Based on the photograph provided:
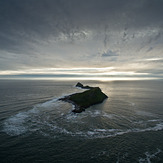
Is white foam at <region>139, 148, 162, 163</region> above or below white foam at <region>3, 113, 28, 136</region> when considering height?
above

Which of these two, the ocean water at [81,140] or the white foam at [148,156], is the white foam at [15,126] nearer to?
the ocean water at [81,140]

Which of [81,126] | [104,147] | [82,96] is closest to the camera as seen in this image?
[104,147]

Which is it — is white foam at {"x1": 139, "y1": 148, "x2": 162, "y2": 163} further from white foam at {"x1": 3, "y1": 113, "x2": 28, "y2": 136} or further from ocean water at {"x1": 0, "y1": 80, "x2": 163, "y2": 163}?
white foam at {"x1": 3, "y1": 113, "x2": 28, "y2": 136}

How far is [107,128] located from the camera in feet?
108

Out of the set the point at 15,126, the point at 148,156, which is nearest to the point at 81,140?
the point at 148,156

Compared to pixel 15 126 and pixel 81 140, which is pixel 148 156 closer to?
pixel 81 140

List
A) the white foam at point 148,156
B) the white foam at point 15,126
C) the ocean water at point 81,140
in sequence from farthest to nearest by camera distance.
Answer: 1. the white foam at point 15,126
2. the ocean water at point 81,140
3. the white foam at point 148,156

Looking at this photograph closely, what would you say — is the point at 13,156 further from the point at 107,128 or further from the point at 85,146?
the point at 107,128

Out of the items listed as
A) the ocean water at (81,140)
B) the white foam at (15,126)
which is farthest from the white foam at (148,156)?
the white foam at (15,126)

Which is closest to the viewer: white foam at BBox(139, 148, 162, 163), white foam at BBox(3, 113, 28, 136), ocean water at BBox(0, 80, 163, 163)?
white foam at BBox(139, 148, 162, 163)

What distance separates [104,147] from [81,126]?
1141cm

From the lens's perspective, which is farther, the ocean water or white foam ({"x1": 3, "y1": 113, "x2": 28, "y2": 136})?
white foam ({"x1": 3, "y1": 113, "x2": 28, "y2": 136})

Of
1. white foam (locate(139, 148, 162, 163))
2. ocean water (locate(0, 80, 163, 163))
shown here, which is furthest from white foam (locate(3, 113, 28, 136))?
Answer: white foam (locate(139, 148, 162, 163))

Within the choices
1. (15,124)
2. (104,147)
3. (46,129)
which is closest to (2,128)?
(15,124)
